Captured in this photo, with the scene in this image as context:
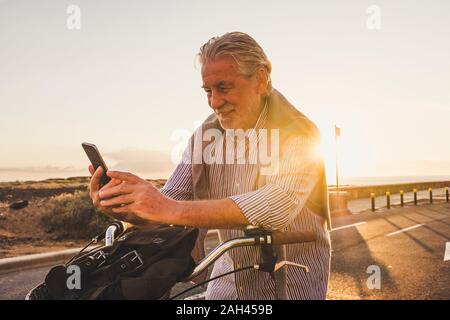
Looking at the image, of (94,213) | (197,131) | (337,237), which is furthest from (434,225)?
(197,131)

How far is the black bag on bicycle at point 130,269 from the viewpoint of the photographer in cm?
123

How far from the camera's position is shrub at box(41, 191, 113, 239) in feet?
45.7

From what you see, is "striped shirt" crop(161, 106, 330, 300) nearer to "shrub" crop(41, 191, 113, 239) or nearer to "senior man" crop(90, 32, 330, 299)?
"senior man" crop(90, 32, 330, 299)

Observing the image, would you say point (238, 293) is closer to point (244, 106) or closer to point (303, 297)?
point (303, 297)

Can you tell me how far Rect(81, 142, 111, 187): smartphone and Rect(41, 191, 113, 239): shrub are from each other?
12.6m

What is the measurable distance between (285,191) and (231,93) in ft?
1.54

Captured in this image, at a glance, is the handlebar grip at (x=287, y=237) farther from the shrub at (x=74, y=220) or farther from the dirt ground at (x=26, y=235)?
the shrub at (x=74, y=220)

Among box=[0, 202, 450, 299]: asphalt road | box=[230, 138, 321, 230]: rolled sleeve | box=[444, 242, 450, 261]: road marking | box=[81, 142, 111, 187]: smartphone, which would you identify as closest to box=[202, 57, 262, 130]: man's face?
box=[230, 138, 321, 230]: rolled sleeve

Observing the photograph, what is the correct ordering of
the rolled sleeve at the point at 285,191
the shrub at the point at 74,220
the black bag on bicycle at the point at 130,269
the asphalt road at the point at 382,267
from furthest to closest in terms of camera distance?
the shrub at the point at 74,220 < the asphalt road at the point at 382,267 < the rolled sleeve at the point at 285,191 < the black bag on bicycle at the point at 130,269

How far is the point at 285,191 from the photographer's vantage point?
4.68ft

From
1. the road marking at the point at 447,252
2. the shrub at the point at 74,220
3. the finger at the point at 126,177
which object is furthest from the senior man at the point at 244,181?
the shrub at the point at 74,220

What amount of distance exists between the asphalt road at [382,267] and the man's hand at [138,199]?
16.1ft

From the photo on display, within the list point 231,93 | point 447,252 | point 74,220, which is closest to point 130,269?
point 231,93

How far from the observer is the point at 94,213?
588 inches
